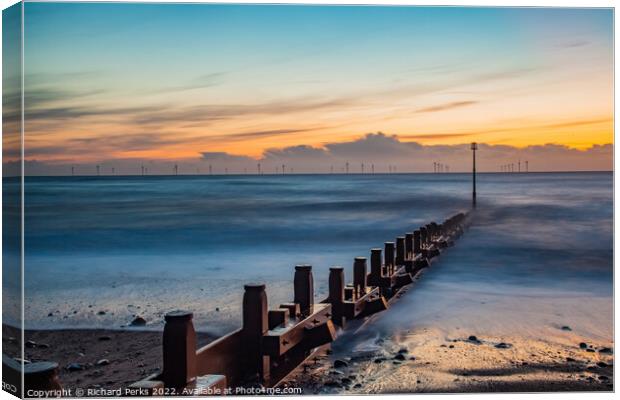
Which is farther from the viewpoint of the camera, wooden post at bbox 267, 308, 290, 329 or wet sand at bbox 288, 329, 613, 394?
wet sand at bbox 288, 329, 613, 394

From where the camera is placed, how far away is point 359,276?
19.5 ft

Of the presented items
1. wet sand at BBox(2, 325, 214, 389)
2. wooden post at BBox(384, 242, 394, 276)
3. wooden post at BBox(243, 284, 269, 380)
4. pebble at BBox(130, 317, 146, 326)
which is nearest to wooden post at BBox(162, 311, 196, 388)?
wooden post at BBox(243, 284, 269, 380)

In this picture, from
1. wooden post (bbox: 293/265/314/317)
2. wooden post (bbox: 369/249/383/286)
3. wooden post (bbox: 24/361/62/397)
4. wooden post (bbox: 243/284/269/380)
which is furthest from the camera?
wooden post (bbox: 369/249/383/286)

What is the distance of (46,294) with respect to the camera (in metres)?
7.96

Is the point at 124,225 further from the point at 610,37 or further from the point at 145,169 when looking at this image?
the point at 610,37

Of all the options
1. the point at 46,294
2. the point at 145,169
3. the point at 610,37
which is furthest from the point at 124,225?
the point at 610,37

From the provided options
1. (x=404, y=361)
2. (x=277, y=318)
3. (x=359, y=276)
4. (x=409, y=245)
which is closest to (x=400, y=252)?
(x=409, y=245)

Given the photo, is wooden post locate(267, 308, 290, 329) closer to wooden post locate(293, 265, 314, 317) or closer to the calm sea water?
wooden post locate(293, 265, 314, 317)

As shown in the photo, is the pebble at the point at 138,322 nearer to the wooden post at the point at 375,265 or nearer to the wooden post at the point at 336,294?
the wooden post at the point at 375,265

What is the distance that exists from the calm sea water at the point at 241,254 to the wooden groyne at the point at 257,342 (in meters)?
1.29

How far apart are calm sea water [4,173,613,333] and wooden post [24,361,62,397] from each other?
1.44 metres

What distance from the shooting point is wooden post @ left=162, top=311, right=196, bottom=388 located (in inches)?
130

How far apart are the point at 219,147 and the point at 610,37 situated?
10.9ft

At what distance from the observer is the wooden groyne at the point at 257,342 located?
10.9 ft
